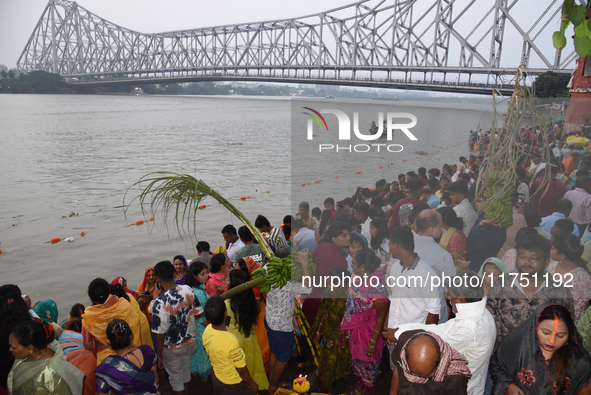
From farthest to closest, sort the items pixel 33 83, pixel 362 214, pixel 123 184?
pixel 33 83, pixel 123 184, pixel 362 214

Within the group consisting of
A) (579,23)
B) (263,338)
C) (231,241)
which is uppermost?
(579,23)

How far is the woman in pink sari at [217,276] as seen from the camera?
10.6 feet

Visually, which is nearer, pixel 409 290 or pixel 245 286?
pixel 409 290

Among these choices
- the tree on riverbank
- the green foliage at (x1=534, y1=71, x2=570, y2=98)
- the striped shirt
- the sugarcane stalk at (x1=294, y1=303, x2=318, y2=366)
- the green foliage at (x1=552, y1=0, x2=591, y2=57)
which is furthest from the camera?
the tree on riverbank

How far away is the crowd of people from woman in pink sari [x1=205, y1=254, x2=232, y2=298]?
1 centimetres

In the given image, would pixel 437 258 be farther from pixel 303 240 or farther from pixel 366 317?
pixel 303 240

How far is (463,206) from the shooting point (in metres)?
3.79

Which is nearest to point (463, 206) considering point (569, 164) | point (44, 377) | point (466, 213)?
point (466, 213)

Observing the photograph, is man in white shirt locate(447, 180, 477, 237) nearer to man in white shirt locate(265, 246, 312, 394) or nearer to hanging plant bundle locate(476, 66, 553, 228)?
hanging plant bundle locate(476, 66, 553, 228)

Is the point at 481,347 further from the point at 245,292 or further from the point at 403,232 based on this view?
the point at 245,292

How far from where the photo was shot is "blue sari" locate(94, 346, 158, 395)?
2.19m

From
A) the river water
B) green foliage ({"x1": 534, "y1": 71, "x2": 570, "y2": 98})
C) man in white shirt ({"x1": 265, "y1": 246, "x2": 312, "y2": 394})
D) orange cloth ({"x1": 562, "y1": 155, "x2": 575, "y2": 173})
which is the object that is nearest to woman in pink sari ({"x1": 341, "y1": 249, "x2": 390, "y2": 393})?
man in white shirt ({"x1": 265, "y1": 246, "x2": 312, "y2": 394})

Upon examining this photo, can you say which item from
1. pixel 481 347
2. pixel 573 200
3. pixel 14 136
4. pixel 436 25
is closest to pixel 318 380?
pixel 481 347

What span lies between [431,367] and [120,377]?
1.61 meters
